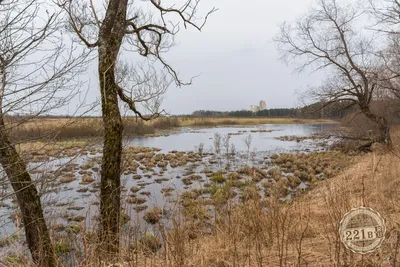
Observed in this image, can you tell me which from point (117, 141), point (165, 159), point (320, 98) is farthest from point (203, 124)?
point (117, 141)

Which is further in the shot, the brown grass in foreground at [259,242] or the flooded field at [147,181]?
the flooded field at [147,181]

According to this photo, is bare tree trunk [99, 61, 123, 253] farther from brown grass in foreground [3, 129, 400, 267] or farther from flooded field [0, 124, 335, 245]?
brown grass in foreground [3, 129, 400, 267]

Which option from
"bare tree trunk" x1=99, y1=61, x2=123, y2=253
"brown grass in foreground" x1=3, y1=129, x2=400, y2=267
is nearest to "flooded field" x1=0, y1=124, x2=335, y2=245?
"bare tree trunk" x1=99, y1=61, x2=123, y2=253

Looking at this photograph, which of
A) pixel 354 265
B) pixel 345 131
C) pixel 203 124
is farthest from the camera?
pixel 203 124

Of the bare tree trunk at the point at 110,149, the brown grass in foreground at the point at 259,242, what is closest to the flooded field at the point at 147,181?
the bare tree trunk at the point at 110,149

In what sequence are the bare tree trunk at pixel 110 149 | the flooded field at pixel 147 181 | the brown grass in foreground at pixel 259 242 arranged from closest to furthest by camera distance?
the brown grass in foreground at pixel 259 242
the bare tree trunk at pixel 110 149
the flooded field at pixel 147 181

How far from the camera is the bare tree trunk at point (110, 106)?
4.42 metres

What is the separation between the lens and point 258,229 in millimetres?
3775

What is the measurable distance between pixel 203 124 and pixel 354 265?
215ft

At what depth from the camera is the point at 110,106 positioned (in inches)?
179

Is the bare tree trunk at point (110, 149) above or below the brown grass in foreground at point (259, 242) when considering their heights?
above

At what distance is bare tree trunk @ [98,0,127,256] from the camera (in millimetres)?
4422

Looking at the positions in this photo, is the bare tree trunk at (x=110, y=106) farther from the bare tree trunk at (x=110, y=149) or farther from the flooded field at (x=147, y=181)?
the flooded field at (x=147, y=181)

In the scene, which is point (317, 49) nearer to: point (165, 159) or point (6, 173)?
point (165, 159)
